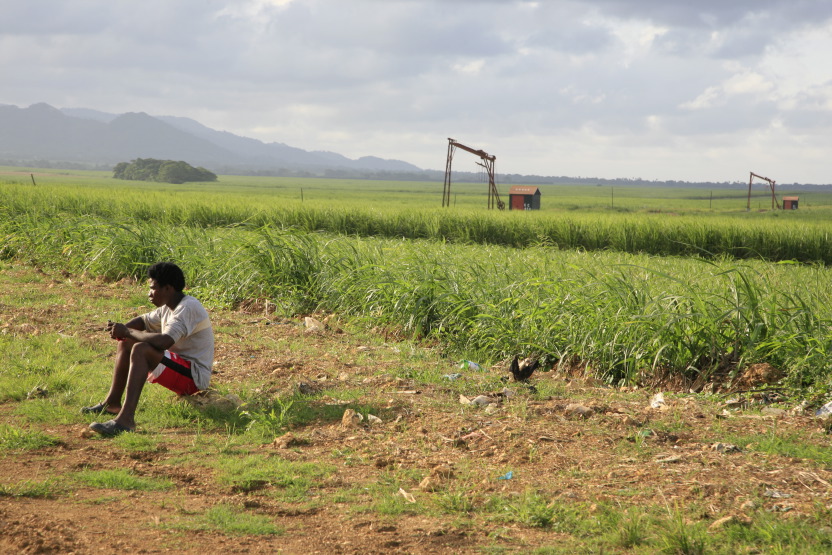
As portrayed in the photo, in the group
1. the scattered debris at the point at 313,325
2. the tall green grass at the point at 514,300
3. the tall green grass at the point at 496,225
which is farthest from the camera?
the tall green grass at the point at 496,225

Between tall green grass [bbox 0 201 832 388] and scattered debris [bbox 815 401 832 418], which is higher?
tall green grass [bbox 0 201 832 388]

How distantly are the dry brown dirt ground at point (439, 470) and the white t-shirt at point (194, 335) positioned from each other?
0.49m

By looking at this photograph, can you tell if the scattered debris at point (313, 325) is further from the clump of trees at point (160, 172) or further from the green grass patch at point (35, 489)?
the clump of trees at point (160, 172)

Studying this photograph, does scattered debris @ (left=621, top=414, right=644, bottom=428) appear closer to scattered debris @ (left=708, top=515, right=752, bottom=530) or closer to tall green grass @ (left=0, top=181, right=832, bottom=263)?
scattered debris @ (left=708, top=515, right=752, bottom=530)

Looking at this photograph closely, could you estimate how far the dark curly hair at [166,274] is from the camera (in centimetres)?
490

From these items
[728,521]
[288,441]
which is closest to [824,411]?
[728,521]

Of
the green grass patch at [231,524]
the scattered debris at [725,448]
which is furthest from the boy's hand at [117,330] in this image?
the scattered debris at [725,448]

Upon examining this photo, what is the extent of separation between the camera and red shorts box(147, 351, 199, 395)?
16.1 feet

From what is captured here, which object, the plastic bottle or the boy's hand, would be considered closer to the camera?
the boy's hand

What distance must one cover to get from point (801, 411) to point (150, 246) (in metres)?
9.22

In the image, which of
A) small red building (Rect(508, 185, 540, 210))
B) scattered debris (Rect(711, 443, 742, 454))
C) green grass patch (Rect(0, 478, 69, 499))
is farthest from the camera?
small red building (Rect(508, 185, 540, 210))

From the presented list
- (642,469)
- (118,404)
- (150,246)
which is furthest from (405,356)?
(150,246)

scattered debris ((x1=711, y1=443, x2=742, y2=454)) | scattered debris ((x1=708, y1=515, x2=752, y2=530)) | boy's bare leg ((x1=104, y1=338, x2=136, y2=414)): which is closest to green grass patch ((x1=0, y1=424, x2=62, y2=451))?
boy's bare leg ((x1=104, y1=338, x2=136, y2=414))

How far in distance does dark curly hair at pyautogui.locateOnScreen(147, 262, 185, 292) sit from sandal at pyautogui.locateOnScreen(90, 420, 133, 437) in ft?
3.21
